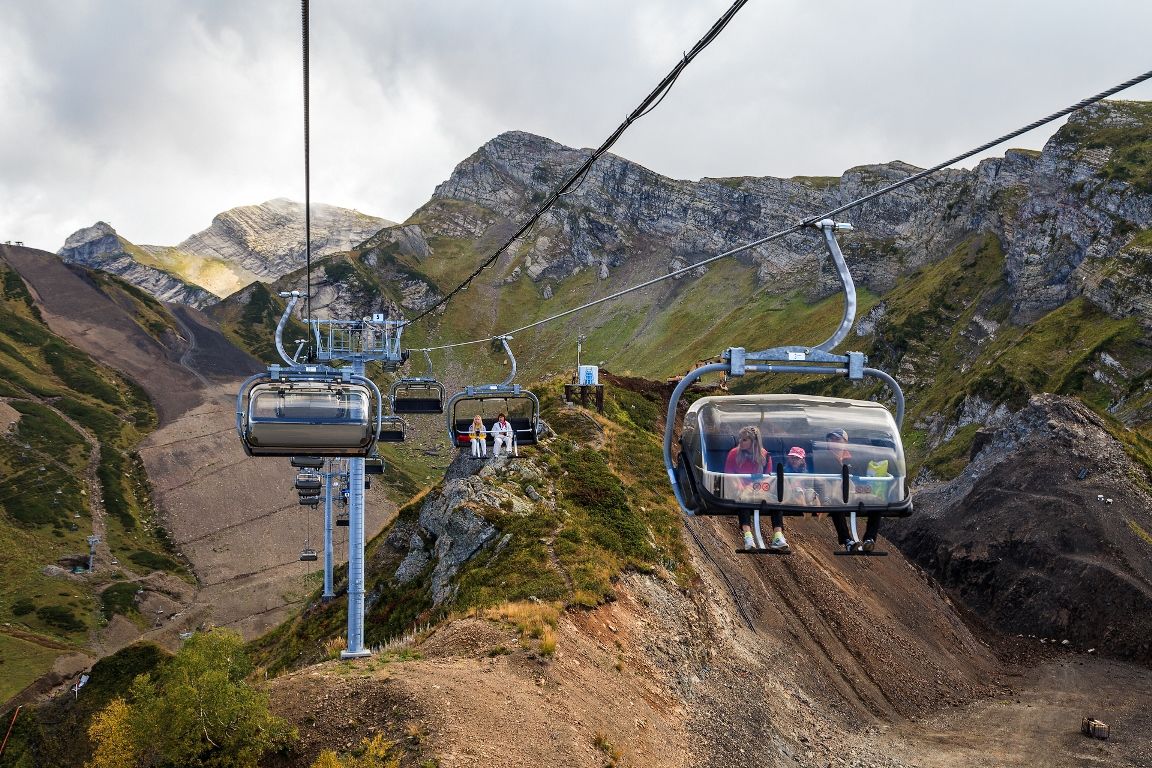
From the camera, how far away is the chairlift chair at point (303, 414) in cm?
1561

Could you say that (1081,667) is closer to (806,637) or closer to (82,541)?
(806,637)

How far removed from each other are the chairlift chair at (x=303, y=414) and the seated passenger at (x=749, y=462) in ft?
25.2

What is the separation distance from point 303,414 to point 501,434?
27.7 feet

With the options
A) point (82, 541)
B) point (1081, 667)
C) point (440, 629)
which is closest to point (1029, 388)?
point (1081, 667)

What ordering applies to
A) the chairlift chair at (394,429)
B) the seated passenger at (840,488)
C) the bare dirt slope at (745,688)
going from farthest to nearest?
the chairlift chair at (394,429) → the bare dirt slope at (745,688) → the seated passenger at (840,488)

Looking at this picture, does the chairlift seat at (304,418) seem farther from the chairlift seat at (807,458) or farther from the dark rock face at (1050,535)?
the dark rock face at (1050,535)

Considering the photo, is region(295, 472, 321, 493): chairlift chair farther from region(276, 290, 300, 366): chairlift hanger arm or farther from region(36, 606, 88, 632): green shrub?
region(36, 606, 88, 632): green shrub

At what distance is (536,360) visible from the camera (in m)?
160

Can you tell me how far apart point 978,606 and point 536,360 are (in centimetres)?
12134

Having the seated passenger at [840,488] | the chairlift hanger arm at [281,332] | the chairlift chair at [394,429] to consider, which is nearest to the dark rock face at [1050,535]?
the seated passenger at [840,488]

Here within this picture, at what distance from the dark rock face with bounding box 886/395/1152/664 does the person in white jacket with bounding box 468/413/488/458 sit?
3573 centimetres

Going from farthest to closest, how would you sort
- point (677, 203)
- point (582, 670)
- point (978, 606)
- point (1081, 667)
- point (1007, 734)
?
1. point (677, 203)
2. point (978, 606)
3. point (1081, 667)
4. point (1007, 734)
5. point (582, 670)

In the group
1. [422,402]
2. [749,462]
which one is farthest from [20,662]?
[749,462]

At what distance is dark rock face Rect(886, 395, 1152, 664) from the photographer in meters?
39.4
